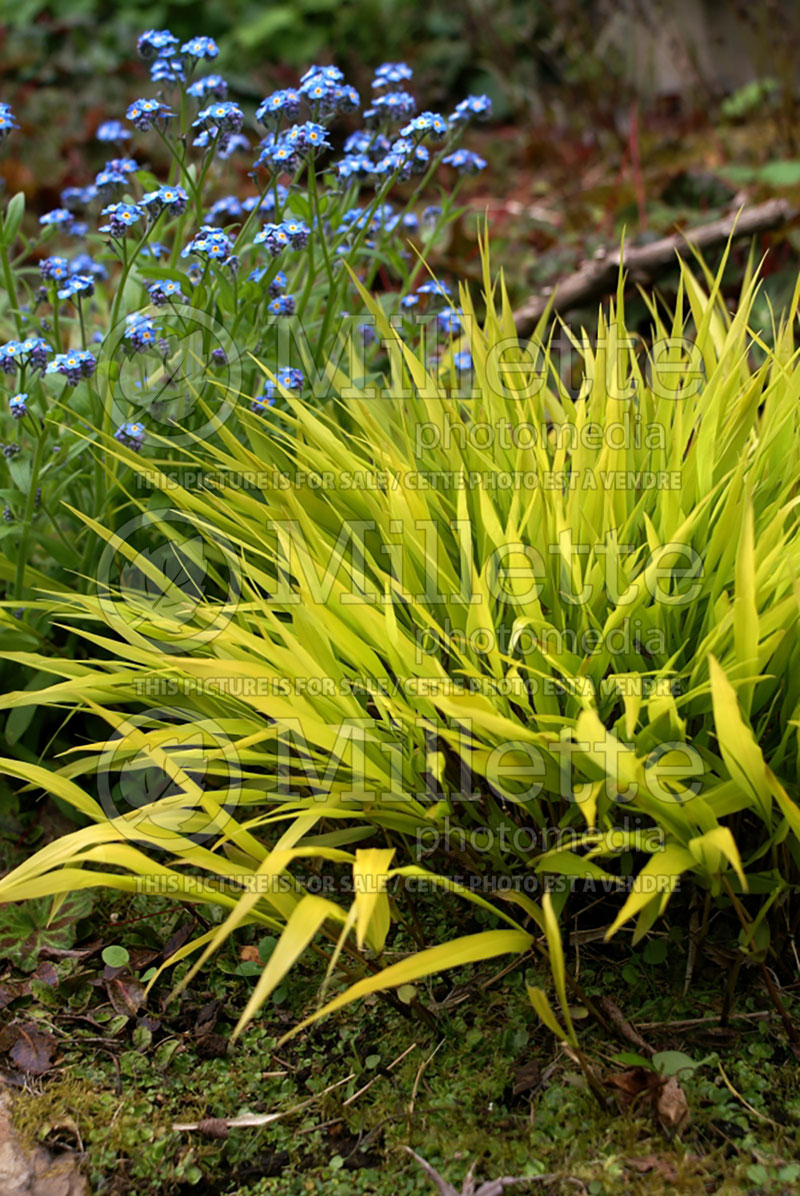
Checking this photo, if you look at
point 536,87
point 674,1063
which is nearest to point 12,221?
point 674,1063

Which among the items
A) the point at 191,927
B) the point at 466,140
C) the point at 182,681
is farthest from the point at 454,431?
the point at 466,140

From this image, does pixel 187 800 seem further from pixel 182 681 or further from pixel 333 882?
pixel 333 882

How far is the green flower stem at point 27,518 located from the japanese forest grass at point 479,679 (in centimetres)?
9

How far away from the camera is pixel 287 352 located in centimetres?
207

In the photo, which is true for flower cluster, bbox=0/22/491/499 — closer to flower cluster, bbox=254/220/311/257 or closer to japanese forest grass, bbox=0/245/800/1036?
flower cluster, bbox=254/220/311/257

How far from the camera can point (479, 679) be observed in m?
1.36

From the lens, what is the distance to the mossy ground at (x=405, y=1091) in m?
1.27

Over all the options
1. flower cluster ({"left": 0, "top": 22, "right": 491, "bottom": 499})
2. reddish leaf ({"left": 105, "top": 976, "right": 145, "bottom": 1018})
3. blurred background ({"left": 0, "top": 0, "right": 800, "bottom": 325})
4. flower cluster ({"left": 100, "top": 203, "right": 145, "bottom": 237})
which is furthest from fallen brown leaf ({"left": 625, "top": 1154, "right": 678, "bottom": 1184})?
blurred background ({"left": 0, "top": 0, "right": 800, "bottom": 325})

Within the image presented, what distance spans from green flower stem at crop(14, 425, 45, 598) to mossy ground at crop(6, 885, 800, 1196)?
641 mm

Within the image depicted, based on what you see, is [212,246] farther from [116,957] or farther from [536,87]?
[536,87]

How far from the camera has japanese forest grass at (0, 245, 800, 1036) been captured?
1.28 meters

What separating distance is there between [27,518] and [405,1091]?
1038 millimetres

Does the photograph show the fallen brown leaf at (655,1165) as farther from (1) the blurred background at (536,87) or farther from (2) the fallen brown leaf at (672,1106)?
(1) the blurred background at (536,87)

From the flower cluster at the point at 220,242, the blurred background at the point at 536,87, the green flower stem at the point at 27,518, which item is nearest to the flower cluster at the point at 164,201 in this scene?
the flower cluster at the point at 220,242
